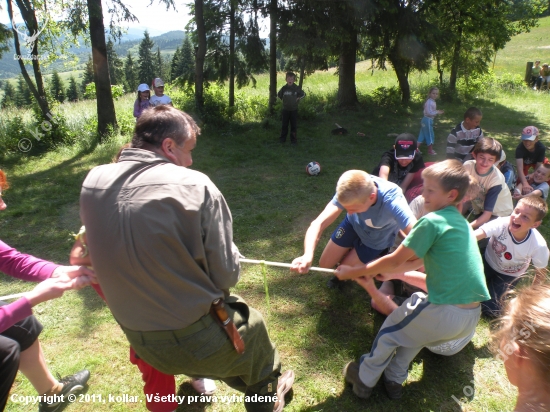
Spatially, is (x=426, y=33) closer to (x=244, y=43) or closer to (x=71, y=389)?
(x=244, y=43)

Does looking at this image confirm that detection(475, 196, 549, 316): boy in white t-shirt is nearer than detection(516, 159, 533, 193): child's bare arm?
Yes

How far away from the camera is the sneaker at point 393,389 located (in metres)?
2.67

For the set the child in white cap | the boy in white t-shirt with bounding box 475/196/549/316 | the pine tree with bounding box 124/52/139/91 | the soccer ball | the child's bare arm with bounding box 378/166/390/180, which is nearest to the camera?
the boy in white t-shirt with bounding box 475/196/549/316

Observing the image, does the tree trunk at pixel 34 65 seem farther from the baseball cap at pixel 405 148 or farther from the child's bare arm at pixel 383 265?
the child's bare arm at pixel 383 265

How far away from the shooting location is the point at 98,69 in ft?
29.4

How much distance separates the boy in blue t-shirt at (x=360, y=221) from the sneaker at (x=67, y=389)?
1802mm

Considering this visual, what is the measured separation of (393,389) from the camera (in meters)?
2.67

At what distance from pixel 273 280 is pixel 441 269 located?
7.26 feet

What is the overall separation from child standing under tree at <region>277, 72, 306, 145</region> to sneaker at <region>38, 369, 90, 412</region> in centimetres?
758

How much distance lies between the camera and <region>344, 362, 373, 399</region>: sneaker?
2668 millimetres

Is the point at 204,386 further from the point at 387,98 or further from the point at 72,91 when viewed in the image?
the point at 72,91

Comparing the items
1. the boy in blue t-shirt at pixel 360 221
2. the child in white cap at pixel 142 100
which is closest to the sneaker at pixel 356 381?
the boy in blue t-shirt at pixel 360 221

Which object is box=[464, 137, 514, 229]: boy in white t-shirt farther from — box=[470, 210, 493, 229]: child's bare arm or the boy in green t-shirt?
the boy in green t-shirt

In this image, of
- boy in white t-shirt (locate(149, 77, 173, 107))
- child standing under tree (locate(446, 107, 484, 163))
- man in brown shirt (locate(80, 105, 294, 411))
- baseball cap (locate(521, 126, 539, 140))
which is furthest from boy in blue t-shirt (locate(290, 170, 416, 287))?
boy in white t-shirt (locate(149, 77, 173, 107))
